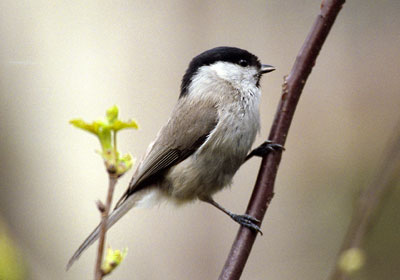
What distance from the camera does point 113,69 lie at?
419 centimetres

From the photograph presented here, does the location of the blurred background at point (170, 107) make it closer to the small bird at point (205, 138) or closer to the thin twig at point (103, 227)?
the small bird at point (205, 138)

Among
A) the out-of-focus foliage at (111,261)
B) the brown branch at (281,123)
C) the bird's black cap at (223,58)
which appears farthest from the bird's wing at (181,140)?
the out-of-focus foliage at (111,261)

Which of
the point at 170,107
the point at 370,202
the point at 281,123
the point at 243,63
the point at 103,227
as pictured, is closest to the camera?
the point at 103,227

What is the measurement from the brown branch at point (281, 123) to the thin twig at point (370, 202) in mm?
304

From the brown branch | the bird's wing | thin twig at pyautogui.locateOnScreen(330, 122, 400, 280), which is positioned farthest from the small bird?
thin twig at pyautogui.locateOnScreen(330, 122, 400, 280)

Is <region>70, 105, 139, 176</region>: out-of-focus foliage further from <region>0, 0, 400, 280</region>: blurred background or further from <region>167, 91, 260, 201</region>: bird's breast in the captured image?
<region>0, 0, 400, 280</region>: blurred background

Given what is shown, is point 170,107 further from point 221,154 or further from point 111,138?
point 111,138

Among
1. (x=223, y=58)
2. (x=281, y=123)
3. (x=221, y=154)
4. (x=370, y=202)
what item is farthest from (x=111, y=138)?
(x=223, y=58)

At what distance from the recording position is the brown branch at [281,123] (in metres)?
1.15

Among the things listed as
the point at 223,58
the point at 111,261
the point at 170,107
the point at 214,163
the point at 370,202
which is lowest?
the point at 170,107

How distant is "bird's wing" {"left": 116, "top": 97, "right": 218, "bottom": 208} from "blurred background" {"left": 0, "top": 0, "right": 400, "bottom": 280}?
1.44m

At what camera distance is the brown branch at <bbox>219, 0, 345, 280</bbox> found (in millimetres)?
1147

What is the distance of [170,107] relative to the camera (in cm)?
412

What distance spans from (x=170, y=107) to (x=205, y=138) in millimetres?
2166
